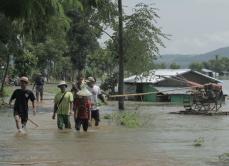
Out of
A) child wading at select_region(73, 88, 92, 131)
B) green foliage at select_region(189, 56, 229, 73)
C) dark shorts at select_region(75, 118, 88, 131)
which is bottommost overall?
dark shorts at select_region(75, 118, 88, 131)

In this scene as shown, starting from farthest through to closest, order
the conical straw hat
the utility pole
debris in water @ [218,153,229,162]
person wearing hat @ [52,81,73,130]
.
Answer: the utility pole < person wearing hat @ [52,81,73,130] < the conical straw hat < debris in water @ [218,153,229,162]

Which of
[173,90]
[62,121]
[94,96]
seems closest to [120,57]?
[173,90]

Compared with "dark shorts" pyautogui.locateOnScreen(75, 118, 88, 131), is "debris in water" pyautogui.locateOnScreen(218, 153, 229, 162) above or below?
below

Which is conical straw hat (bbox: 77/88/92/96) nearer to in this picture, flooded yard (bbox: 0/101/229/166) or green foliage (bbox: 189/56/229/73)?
flooded yard (bbox: 0/101/229/166)

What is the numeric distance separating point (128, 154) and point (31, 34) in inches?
157

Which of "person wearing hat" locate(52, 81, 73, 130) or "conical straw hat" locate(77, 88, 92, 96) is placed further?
"person wearing hat" locate(52, 81, 73, 130)

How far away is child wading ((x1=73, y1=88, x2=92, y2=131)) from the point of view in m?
17.1

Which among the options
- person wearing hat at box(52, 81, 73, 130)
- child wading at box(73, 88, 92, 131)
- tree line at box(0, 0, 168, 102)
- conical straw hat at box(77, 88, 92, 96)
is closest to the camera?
tree line at box(0, 0, 168, 102)

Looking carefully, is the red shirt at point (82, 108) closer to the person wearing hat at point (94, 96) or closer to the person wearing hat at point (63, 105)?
the person wearing hat at point (63, 105)

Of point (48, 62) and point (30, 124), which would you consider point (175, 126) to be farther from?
point (48, 62)

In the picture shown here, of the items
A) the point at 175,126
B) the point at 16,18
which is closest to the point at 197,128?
the point at 175,126

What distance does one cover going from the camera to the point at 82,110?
17219 mm

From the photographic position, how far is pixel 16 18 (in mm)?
6629

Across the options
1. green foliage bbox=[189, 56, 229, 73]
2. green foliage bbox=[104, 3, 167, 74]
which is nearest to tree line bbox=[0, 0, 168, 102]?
green foliage bbox=[104, 3, 167, 74]
